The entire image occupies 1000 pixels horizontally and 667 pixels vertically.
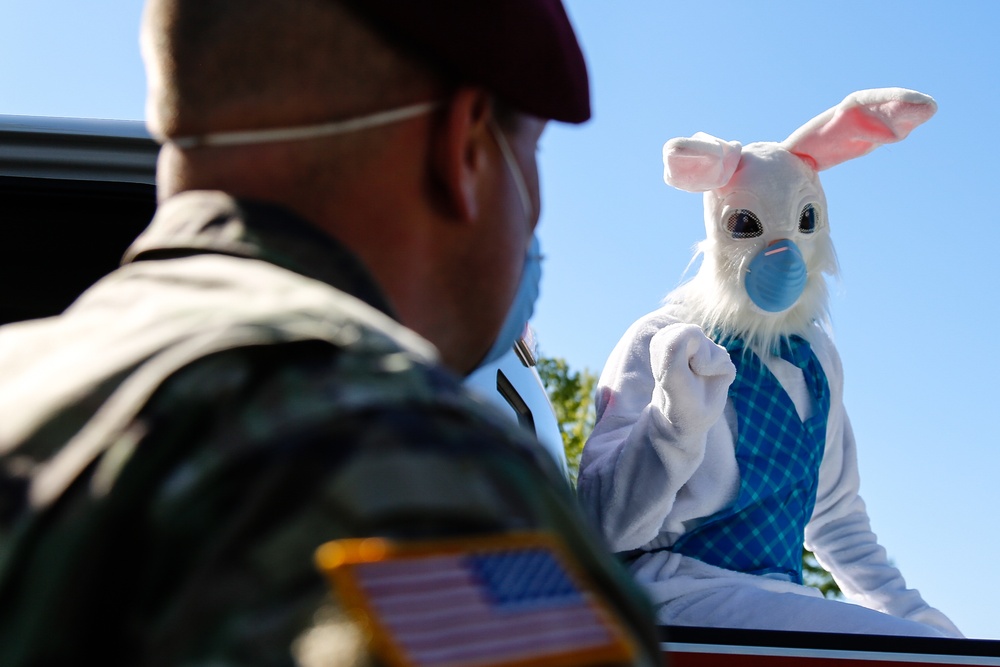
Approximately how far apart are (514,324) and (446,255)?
18.9 inches

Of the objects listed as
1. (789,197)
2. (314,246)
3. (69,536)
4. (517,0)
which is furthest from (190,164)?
(789,197)

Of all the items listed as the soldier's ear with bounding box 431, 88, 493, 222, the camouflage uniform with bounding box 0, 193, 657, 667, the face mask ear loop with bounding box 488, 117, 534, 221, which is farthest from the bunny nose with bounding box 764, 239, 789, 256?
the camouflage uniform with bounding box 0, 193, 657, 667

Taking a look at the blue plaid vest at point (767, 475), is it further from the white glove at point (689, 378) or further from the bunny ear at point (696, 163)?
the bunny ear at point (696, 163)

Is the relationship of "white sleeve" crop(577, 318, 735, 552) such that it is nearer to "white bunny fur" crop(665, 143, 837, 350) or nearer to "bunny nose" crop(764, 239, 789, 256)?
"white bunny fur" crop(665, 143, 837, 350)

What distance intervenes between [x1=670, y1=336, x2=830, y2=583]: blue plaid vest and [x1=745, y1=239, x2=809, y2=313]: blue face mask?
0.43 ft

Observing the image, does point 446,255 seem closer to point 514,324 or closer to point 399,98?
point 399,98

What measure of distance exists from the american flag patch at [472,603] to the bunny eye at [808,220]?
10.4ft

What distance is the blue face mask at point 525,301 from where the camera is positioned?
4.97ft

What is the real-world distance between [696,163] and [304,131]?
2.57m

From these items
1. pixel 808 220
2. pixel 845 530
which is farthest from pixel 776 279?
pixel 845 530

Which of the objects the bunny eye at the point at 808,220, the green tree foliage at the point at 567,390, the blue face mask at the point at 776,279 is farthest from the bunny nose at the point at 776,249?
the green tree foliage at the point at 567,390

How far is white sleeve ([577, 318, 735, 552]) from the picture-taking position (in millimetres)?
2848

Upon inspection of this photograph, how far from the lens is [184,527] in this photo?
0.63m

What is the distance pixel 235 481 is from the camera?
25.0 inches
